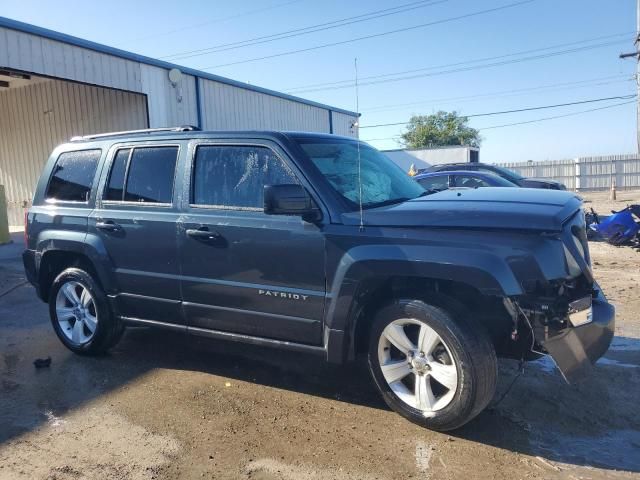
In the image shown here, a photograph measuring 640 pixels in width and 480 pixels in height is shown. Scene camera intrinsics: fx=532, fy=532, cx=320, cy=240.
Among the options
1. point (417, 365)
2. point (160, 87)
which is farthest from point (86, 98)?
point (417, 365)

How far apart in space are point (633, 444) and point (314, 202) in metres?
2.51

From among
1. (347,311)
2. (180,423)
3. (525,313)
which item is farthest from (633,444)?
(180,423)

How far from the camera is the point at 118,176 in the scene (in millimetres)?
4766

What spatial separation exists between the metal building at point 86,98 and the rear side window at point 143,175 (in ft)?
22.8

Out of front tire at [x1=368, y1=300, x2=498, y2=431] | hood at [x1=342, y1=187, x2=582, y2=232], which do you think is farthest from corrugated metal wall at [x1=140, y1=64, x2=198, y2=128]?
front tire at [x1=368, y1=300, x2=498, y2=431]

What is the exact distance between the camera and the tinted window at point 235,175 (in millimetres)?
3957

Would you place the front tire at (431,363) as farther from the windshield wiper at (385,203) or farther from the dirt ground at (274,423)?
the windshield wiper at (385,203)

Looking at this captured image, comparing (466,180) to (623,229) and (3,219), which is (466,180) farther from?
(3,219)

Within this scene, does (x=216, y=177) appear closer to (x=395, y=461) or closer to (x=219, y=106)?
(x=395, y=461)

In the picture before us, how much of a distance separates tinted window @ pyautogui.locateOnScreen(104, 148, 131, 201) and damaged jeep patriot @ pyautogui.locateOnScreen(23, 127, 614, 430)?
13 mm

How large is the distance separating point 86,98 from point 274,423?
1351 centimetres

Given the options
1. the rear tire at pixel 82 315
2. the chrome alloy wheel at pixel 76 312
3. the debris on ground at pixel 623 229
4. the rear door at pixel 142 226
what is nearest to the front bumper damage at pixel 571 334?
the rear door at pixel 142 226

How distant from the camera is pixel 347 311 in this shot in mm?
3555

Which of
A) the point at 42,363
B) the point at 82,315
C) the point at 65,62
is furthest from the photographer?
the point at 65,62
